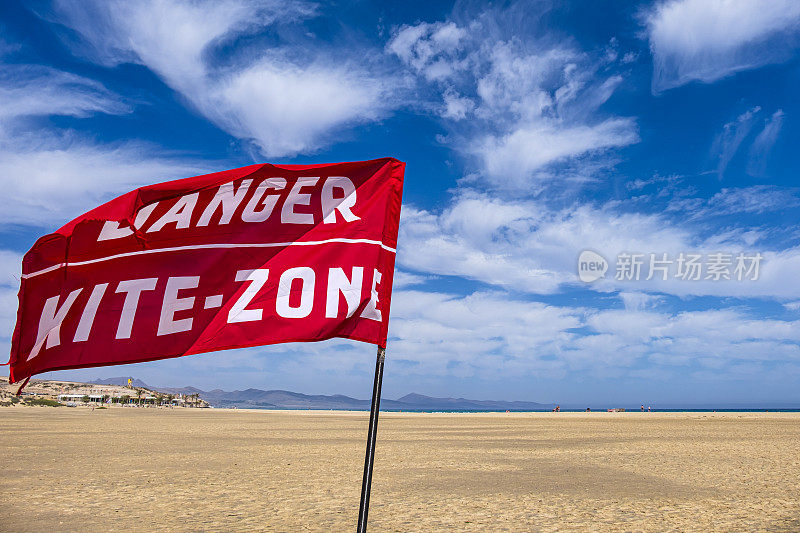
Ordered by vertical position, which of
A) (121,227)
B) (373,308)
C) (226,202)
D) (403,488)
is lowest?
(403,488)

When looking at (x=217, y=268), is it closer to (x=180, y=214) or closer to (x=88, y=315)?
(x=180, y=214)

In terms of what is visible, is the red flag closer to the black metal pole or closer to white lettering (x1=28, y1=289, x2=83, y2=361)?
white lettering (x1=28, y1=289, x2=83, y2=361)

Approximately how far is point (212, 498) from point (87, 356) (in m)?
8.10

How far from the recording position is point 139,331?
13.9 feet

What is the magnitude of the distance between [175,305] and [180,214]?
82 centimetres

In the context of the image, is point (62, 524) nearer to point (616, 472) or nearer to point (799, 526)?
point (799, 526)

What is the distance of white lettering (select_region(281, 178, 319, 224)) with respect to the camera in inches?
178

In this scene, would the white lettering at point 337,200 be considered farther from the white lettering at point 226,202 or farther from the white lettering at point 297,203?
the white lettering at point 226,202

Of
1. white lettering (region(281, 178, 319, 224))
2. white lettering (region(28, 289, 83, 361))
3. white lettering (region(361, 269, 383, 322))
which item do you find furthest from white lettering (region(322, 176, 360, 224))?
white lettering (region(28, 289, 83, 361))

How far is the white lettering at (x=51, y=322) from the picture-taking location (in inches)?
177

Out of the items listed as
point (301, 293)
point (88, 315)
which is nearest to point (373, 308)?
point (301, 293)

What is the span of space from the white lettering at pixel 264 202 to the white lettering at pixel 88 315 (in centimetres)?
132

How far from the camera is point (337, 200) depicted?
15.2ft

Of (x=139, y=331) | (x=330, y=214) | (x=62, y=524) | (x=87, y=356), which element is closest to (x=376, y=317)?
(x=330, y=214)
